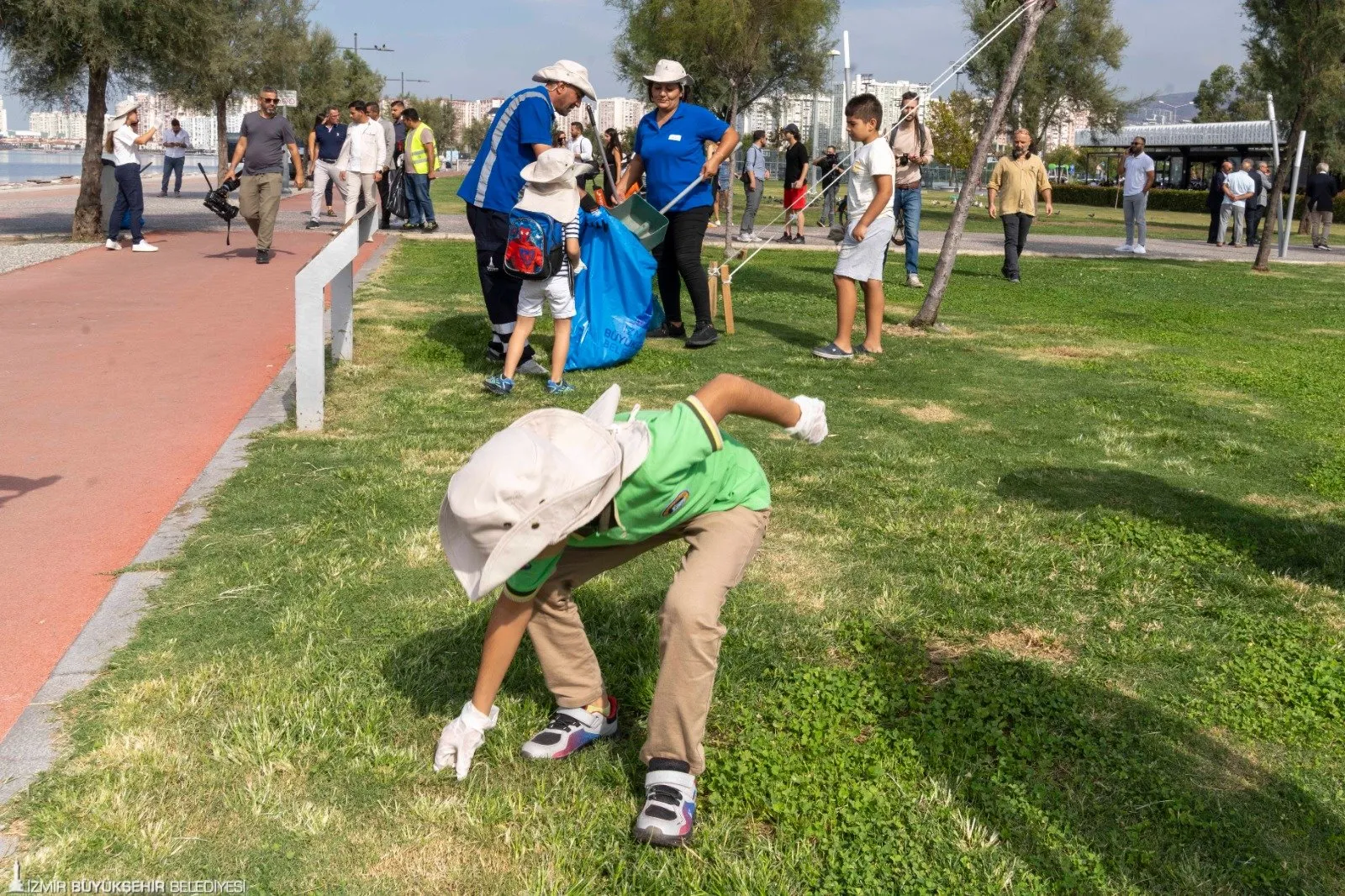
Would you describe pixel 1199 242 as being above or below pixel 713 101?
below

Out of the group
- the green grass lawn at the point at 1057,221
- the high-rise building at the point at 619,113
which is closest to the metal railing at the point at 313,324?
the green grass lawn at the point at 1057,221

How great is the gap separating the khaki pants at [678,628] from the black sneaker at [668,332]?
665 cm

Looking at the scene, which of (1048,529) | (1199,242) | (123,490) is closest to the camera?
(1048,529)

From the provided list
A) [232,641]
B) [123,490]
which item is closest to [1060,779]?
[232,641]

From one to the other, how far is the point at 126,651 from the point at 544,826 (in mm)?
1642

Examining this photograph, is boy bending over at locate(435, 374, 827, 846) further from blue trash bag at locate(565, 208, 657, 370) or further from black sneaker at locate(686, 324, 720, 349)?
black sneaker at locate(686, 324, 720, 349)

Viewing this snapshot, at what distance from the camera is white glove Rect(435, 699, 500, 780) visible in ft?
10.7

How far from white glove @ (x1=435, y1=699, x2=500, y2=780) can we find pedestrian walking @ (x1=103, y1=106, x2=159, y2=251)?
13.5 m

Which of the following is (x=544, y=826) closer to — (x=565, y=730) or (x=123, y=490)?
(x=565, y=730)

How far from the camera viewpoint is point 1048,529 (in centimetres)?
525

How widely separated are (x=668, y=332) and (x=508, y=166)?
2.40 metres

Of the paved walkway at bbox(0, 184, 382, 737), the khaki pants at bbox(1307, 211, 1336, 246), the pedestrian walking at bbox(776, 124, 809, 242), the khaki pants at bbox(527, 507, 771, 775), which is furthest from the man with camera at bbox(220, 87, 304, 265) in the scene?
the khaki pants at bbox(1307, 211, 1336, 246)

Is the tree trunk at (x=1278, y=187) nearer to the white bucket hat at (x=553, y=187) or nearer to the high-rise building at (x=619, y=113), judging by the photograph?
the white bucket hat at (x=553, y=187)

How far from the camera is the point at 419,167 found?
19.2 meters
